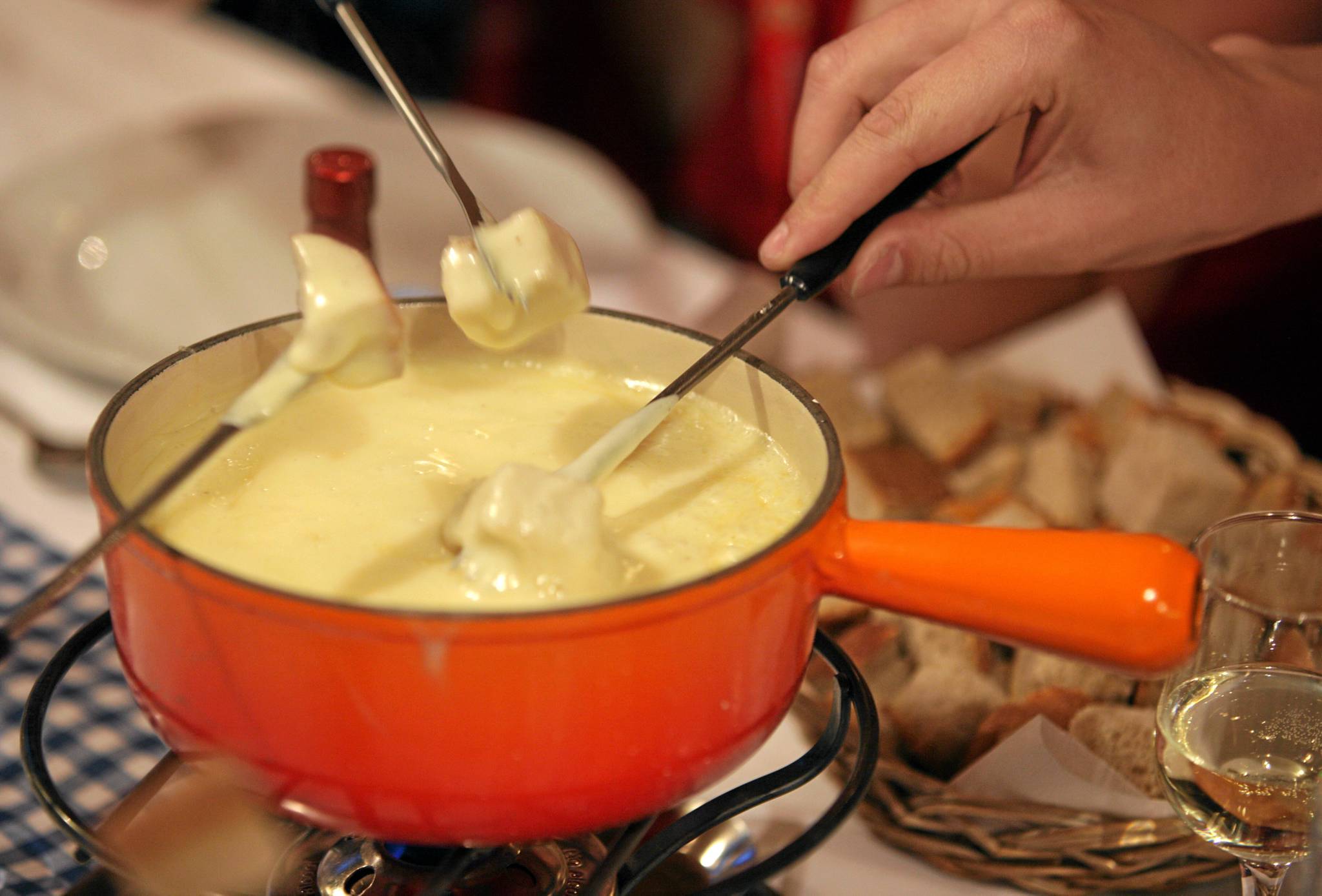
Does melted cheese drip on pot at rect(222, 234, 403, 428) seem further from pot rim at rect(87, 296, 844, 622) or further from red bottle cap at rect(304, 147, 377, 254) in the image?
red bottle cap at rect(304, 147, 377, 254)

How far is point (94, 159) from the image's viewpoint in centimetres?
155

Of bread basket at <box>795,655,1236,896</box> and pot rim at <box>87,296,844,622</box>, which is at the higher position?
pot rim at <box>87,296,844,622</box>

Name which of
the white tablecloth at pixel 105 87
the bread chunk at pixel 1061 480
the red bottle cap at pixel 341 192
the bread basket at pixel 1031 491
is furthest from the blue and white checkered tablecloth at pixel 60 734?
the bread chunk at pixel 1061 480

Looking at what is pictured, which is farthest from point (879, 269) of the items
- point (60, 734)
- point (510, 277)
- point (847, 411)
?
point (60, 734)

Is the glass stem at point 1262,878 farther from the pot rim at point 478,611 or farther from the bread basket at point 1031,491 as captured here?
the pot rim at point 478,611

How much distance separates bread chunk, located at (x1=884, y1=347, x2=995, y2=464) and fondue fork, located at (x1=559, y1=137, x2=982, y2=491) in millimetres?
535

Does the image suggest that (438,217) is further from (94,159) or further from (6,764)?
(6,764)

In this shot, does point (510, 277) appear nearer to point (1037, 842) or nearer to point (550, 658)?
point (550, 658)

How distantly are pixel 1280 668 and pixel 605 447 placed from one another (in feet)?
1.40

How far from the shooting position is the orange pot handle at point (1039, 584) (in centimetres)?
54

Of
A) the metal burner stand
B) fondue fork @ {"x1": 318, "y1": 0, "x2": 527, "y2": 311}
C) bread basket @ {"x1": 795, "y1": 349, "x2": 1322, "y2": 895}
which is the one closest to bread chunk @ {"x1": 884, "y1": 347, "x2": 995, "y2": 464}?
bread basket @ {"x1": 795, "y1": 349, "x2": 1322, "y2": 895}

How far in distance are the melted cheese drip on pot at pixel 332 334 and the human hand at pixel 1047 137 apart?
0.90ft

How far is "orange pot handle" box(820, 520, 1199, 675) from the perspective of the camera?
539 millimetres

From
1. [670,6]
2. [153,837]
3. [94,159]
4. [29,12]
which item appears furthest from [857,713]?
[670,6]
